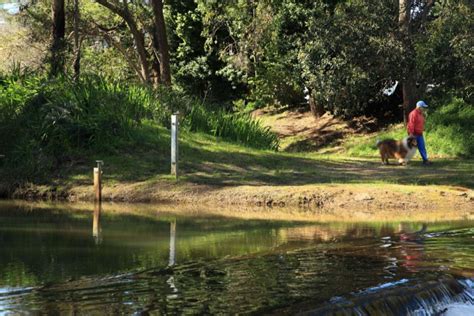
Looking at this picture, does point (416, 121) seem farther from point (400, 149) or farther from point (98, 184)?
point (98, 184)

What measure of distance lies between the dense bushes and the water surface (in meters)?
5.49

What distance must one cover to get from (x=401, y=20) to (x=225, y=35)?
548 inches

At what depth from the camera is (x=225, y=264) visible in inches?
368

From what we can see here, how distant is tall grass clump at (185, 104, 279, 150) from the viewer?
76.8 ft

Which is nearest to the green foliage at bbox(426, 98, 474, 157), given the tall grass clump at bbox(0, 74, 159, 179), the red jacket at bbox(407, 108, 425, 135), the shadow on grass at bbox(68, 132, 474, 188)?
the shadow on grass at bbox(68, 132, 474, 188)

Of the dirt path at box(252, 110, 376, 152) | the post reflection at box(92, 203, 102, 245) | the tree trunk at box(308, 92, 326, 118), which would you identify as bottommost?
the post reflection at box(92, 203, 102, 245)

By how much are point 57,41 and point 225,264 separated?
18.0 metres

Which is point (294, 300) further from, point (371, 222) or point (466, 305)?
point (371, 222)

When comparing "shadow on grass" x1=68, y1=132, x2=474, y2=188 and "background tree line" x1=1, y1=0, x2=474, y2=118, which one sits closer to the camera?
"shadow on grass" x1=68, y1=132, x2=474, y2=188

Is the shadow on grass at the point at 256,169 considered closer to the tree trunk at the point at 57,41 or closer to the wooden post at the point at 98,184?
the wooden post at the point at 98,184

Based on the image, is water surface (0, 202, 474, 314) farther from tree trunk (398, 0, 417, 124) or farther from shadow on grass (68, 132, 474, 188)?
tree trunk (398, 0, 417, 124)

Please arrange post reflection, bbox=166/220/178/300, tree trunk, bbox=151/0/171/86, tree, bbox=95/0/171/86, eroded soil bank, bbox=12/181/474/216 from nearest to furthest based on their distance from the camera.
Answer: post reflection, bbox=166/220/178/300 < eroded soil bank, bbox=12/181/474/216 < tree trunk, bbox=151/0/171/86 < tree, bbox=95/0/171/86

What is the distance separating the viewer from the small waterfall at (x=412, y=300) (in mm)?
7340

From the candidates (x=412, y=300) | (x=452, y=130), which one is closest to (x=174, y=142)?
(x=412, y=300)
